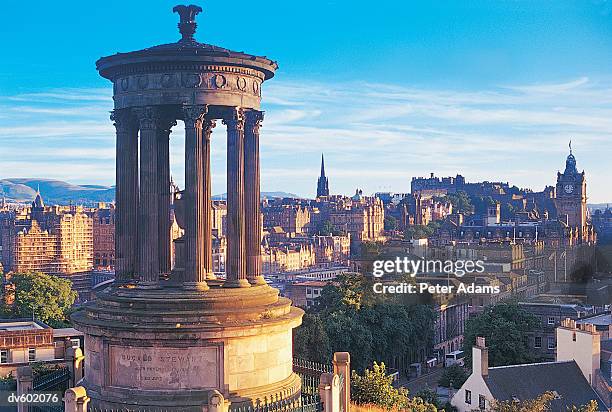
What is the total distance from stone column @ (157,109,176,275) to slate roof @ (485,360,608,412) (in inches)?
1063

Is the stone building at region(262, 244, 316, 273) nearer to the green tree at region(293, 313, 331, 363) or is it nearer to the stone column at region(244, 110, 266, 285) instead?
the green tree at region(293, 313, 331, 363)

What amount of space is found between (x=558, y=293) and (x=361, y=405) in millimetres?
71351

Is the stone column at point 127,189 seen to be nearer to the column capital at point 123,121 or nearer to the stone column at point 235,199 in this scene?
the column capital at point 123,121

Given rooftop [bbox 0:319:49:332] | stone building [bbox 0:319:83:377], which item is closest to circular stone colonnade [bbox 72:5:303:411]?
stone building [bbox 0:319:83:377]

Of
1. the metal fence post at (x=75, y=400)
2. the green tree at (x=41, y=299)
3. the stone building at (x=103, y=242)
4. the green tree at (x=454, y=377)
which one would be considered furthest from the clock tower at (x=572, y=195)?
the metal fence post at (x=75, y=400)

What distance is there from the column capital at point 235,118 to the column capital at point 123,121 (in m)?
2.25

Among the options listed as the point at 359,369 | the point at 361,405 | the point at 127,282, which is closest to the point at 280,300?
the point at 127,282

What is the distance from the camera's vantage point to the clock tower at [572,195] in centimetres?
18362

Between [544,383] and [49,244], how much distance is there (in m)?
125

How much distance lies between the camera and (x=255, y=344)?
19328mm

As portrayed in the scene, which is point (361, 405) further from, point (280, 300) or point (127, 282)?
point (127, 282)

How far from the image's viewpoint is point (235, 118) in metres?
20.4

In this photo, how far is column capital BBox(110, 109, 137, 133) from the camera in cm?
2073

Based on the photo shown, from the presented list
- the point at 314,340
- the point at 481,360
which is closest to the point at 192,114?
the point at 481,360
